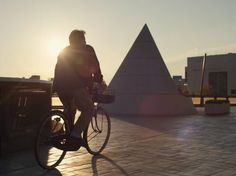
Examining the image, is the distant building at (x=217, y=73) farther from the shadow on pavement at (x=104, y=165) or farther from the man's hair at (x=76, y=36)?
the man's hair at (x=76, y=36)

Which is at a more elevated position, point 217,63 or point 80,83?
point 217,63

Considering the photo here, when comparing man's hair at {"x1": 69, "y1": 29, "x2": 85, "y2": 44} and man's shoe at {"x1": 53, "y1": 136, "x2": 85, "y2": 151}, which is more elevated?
man's hair at {"x1": 69, "y1": 29, "x2": 85, "y2": 44}

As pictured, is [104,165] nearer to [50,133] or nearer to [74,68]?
[50,133]

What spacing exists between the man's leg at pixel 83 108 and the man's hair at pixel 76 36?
0.81m

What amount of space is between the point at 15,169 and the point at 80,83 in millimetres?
1576

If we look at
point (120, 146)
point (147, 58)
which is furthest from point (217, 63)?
point (120, 146)

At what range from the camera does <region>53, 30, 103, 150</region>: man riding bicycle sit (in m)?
6.93

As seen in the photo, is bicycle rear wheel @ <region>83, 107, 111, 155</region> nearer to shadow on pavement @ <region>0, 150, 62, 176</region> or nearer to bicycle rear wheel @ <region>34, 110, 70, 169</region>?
bicycle rear wheel @ <region>34, 110, 70, 169</region>

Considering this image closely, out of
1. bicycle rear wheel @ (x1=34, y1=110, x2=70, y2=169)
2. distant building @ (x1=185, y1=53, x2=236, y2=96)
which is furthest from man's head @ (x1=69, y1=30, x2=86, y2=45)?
distant building @ (x1=185, y1=53, x2=236, y2=96)

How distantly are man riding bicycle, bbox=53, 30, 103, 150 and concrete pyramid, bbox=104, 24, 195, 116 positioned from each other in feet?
36.9

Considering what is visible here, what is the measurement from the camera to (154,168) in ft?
22.1

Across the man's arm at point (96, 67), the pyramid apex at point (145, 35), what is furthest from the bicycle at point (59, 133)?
the pyramid apex at point (145, 35)

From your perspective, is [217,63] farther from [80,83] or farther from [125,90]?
[80,83]

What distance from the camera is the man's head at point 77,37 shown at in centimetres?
718
